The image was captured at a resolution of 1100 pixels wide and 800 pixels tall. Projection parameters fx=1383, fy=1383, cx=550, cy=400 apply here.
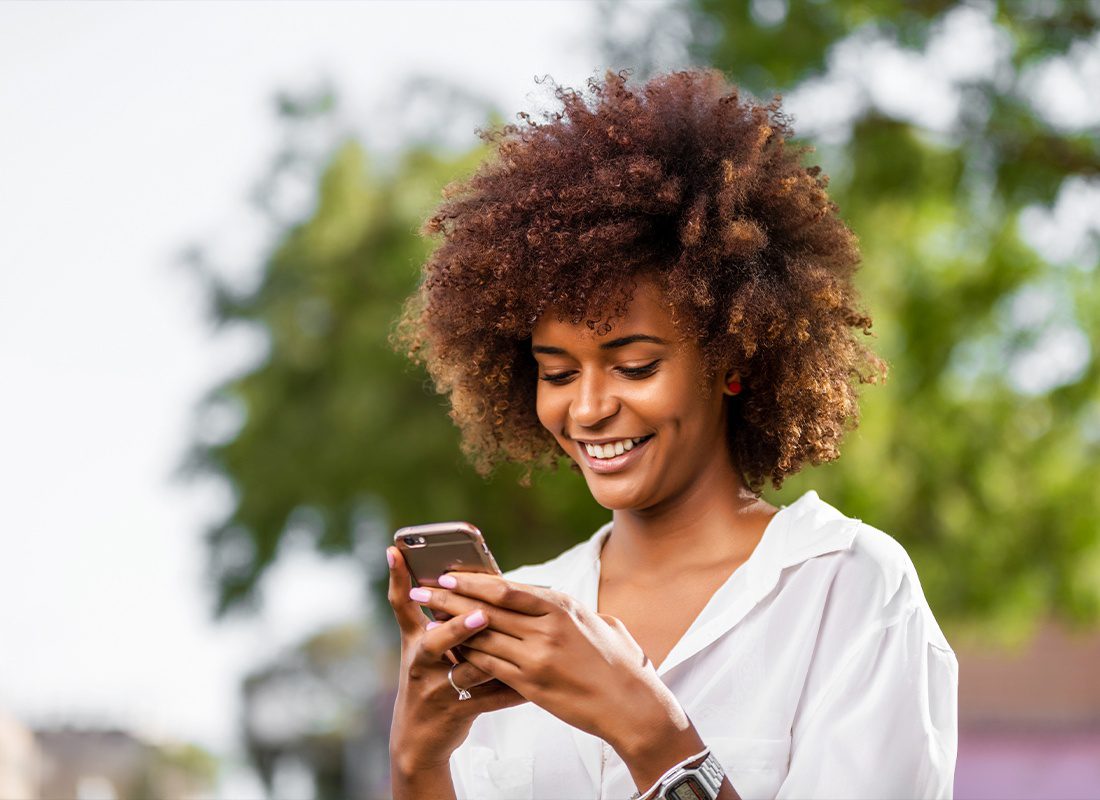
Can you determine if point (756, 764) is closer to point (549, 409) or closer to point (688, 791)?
point (688, 791)

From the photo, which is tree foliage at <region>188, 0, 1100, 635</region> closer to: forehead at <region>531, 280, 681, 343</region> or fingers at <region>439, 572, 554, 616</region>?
forehead at <region>531, 280, 681, 343</region>

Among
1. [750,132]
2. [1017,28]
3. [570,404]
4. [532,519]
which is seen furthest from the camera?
[532,519]

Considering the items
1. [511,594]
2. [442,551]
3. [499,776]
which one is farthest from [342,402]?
[511,594]

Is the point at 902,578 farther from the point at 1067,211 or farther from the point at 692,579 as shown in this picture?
the point at 1067,211

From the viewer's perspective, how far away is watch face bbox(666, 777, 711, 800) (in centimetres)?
225

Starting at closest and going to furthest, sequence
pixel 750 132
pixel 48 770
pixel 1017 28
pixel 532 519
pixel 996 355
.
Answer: pixel 750 132, pixel 1017 28, pixel 996 355, pixel 532 519, pixel 48 770

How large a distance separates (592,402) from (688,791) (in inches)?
30.9

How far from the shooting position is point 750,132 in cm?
296

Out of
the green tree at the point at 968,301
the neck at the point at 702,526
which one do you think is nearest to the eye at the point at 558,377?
the neck at the point at 702,526

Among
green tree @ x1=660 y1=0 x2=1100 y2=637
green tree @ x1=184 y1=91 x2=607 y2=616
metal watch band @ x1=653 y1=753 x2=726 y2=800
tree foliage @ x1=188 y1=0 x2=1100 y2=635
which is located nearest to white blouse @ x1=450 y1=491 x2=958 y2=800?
metal watch band @ x1=653 y1=753 x2=726 y2=800

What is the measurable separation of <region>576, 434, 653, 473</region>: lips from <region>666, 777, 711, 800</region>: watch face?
2.25ft

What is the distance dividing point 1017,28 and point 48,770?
40.2 metres

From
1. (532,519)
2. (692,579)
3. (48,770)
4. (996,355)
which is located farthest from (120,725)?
(692,579)

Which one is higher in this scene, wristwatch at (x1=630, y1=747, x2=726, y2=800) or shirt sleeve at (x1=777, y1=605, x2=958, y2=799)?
shirt sleeve at (x1=777, y1=605, x2=958, y2=799)
